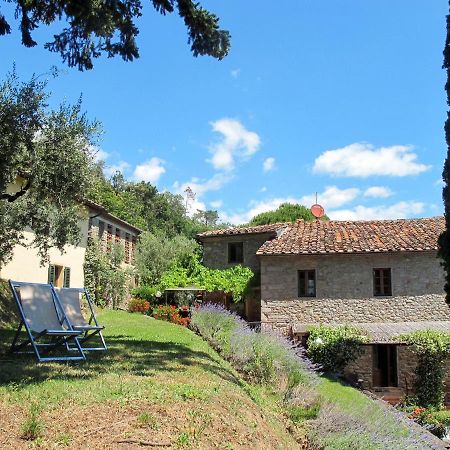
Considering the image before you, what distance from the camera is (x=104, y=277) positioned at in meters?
25.9

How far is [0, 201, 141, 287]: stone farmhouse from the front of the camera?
19094 millimetres

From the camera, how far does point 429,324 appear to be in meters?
20.2

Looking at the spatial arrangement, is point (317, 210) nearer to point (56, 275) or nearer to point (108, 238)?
point (108, 238)

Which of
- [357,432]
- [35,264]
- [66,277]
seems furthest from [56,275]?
[357,432]

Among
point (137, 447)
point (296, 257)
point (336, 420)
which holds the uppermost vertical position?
point (296, 257)

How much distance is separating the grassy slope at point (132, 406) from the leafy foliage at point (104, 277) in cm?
1737

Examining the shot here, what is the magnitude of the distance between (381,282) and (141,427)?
17.8 m

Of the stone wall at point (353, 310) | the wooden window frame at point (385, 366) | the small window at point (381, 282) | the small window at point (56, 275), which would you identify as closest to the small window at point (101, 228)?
the small window at point (56, 275)

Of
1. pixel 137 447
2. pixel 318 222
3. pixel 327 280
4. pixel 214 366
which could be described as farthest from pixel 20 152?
pixel 318 222

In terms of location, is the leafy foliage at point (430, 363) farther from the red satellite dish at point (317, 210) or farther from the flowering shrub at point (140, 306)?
the red satellite dish at point (317, 210)

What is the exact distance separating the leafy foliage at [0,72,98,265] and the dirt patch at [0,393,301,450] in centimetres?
638

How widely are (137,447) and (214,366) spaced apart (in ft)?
15.8

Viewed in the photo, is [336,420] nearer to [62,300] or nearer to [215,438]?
[215,438]

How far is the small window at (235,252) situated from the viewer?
25438 mm
